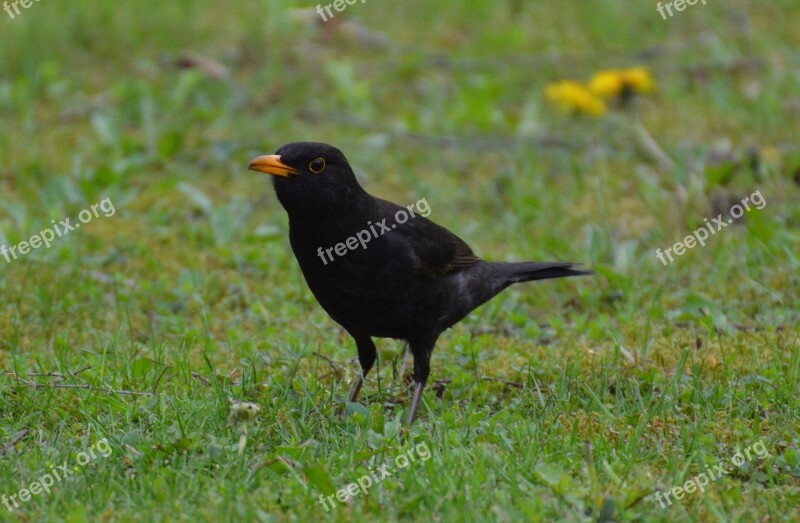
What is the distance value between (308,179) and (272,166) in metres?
0.17

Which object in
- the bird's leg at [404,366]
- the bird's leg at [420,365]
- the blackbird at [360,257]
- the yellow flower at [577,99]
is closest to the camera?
the blackbird at [360,257]

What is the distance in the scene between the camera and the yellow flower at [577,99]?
363 inches

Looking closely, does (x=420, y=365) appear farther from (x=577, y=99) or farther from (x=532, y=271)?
(x=577, y=99)

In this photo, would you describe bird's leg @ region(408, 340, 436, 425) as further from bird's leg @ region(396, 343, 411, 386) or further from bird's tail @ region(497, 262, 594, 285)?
bird's tail @ region(497, 262, 594, 285)

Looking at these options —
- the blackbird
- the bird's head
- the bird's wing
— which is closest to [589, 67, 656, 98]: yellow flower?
the bird's wing

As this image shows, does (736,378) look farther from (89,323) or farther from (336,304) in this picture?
(89,323)

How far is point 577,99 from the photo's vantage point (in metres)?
9.22

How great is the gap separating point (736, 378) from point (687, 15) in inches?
266

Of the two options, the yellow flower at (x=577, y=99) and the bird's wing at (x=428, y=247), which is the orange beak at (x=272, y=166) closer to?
the bird's wing at (x=428, y=247)

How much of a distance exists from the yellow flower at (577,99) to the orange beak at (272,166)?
15.5ft

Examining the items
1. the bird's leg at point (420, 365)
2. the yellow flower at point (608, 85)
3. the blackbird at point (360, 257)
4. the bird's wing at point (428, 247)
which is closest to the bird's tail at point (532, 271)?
the bird's wing at point (428, 247)

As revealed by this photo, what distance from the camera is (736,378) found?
499cm

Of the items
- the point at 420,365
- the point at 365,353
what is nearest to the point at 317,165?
the point at 365,353

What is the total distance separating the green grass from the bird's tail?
0.98 ft
